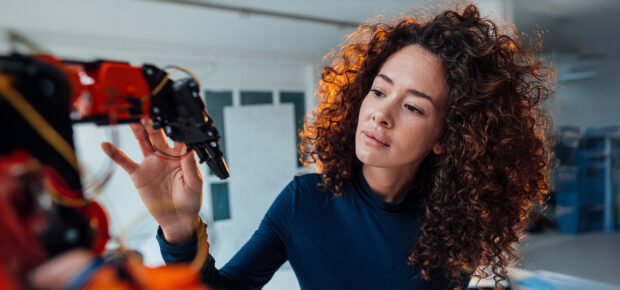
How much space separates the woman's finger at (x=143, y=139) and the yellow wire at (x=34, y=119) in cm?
26

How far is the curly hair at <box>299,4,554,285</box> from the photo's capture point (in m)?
1.01

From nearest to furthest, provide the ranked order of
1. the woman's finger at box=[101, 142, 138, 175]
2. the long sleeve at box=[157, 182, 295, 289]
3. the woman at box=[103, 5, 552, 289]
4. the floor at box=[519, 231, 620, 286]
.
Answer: the woman's finger at box=[101, 142, 138, 175] → the long sleeve at box=[157, 182, 295, 289] → the woman at box=[103, 5, 552, 289] → the floor at box=[519, 231, 620, 286]

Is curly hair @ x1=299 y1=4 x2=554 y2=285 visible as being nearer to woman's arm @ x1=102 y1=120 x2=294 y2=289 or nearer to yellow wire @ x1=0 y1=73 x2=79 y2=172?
woman's arm @ x1=102 y1=120 x2=294 y2=289

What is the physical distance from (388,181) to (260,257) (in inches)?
17.0

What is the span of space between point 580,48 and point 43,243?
3.37 m

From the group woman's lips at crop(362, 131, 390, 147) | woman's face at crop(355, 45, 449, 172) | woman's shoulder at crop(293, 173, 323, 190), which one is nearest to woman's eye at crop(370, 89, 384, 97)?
woman's face at crop(355, 45, 449, 172)

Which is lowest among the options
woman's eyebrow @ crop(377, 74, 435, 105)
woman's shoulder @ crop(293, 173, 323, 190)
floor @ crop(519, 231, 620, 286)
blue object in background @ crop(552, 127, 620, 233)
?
floor @ crop(519, 231, 620, 286)

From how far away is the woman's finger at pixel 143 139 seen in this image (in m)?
0.66

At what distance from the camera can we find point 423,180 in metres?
1.18

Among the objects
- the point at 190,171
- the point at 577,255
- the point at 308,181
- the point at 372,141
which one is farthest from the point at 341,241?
the point at 577,255

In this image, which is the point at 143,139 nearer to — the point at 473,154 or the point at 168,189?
the point at 168,189

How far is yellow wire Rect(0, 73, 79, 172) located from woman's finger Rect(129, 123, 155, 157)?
26 cm

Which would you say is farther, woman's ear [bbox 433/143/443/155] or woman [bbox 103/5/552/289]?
woman's ear [bbox 433/143/443/155]

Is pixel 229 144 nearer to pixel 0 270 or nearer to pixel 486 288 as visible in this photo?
pixel 486 288
